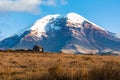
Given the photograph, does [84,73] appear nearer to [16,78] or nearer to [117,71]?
[117,71]

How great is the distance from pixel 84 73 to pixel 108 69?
94 cm

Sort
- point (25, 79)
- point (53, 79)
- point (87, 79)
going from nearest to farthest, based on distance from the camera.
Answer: point (87, 79), point (53, 79), point (25, 79)

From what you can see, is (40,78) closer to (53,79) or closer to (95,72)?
(53,79)

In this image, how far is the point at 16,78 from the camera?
17.5 metres

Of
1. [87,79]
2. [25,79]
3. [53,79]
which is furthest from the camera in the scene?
Result: [25,79]

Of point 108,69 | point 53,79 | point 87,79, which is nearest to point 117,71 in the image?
point 108,69

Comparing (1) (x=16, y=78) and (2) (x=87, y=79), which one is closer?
(2) (x=87, y=79)

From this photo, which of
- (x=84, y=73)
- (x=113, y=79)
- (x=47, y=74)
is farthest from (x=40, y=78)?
(x=113, y=79)

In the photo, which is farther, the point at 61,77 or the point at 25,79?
the point at 25,79

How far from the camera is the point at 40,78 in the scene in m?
15.6

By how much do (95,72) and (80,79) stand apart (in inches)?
37.2

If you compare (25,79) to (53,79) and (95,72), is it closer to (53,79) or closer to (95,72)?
(53,79)

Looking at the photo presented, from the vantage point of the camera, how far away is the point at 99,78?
14.9 metres

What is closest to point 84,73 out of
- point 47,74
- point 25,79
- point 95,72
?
point 95,72
